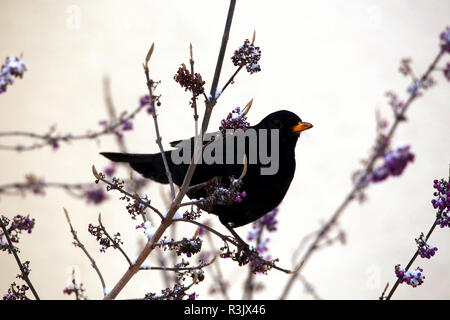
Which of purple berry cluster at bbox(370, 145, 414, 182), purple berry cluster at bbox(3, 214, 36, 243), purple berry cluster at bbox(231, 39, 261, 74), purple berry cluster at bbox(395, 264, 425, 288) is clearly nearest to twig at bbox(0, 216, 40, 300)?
purple berry cluster at bbox(3, 214, 36, 243)

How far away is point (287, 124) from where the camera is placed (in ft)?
7.55

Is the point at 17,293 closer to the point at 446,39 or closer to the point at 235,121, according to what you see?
the point at 235,121

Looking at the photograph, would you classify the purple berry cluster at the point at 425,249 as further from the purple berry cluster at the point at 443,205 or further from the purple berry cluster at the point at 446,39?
the purple berry cluster at the point at 446,39

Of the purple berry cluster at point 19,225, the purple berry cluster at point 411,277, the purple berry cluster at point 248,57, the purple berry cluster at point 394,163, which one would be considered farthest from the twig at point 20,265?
the purple berry cluster at point 394,163

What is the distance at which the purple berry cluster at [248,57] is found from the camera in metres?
1.45

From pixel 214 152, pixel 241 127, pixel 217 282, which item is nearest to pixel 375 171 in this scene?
pixel 217 282

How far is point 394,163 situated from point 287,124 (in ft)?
4.08

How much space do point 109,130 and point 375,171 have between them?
77.5 inches

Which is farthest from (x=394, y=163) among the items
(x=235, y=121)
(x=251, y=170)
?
→ (x=235, y=121)

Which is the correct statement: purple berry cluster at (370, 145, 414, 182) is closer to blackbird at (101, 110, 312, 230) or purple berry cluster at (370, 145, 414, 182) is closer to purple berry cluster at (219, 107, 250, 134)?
blackbird at (101, 110, 312, 230)

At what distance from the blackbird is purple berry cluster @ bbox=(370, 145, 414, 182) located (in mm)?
1165

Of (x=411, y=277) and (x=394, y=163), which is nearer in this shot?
(x=411, y=277)

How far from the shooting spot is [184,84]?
59.2 inches

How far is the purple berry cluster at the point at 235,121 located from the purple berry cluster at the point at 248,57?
0.14 m
